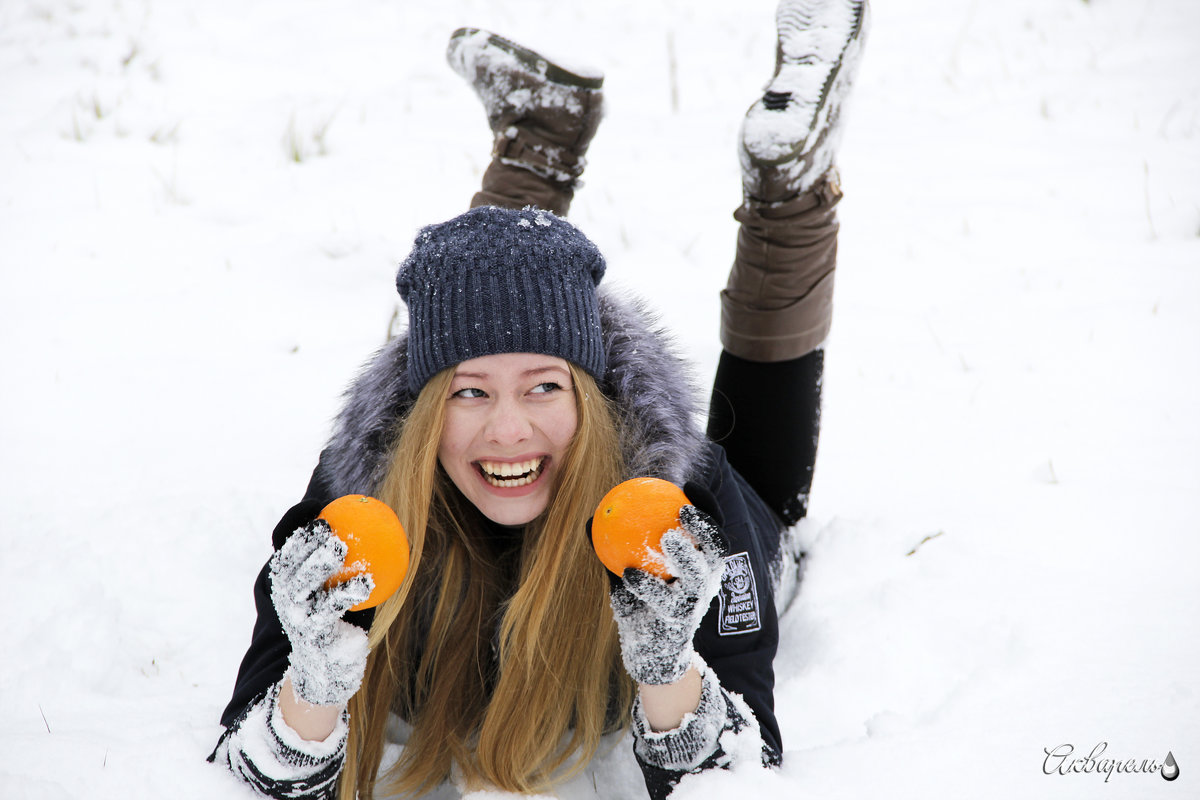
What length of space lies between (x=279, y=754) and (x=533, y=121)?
2.26 meters

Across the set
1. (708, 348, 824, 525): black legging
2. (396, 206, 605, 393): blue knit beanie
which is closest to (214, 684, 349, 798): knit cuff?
(396, 206, 605, 393): blue knit beanie

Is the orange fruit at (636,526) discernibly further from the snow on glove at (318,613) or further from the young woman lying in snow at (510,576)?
the snow on glove at (318,613)

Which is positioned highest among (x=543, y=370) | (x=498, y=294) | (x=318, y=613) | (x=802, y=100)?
(x=802, y=100)

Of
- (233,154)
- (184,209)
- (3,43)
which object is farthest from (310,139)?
(3,43)

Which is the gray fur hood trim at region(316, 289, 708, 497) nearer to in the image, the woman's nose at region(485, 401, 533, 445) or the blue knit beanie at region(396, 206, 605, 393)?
the blue knit beanie at region(396, 206, 605, 393)

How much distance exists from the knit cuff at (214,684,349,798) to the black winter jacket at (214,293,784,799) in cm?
12

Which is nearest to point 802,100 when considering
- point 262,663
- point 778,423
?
point 778,423

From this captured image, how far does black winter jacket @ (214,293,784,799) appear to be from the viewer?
1.91 metres

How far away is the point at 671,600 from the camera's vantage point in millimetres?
1572

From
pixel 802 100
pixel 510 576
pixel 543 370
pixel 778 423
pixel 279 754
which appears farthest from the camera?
pixel 778 423

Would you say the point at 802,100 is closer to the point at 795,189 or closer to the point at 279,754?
the point at 795,189

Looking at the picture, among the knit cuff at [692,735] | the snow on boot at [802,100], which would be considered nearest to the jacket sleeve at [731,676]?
the knit cuff at [692,735]

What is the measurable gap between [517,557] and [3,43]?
573 cm

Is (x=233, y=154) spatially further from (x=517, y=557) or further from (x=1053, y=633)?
(x=1053, y=633)
